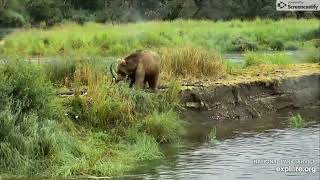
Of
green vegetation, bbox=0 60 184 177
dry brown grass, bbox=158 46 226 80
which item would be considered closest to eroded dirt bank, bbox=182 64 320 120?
dry brown grass, bbox=158 46 226 80

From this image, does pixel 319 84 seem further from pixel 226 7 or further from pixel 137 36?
pixel 226 7

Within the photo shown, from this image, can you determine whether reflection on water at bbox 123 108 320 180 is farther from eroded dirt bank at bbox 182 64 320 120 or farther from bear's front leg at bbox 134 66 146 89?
bear's front leg at bbox 134 66 146 89

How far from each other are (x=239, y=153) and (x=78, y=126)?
272cm

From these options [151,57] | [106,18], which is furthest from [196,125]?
[106,18]

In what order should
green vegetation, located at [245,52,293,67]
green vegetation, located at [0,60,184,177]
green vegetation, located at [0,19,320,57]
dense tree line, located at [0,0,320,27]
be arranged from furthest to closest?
green vegetation, located at [0,19,320,57] → dense tree line, located at [0,0,320,27] → green vegetation, located at [245,52,293,67] → green vegetation, located at [0,60,184,177]

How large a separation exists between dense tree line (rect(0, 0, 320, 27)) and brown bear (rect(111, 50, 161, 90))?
14.6 meters

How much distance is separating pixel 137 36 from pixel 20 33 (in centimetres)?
595

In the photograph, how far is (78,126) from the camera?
37.9 ft

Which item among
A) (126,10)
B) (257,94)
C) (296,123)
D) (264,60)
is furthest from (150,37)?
(296,123)

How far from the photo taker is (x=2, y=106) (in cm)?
1014

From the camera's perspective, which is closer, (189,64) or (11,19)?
(189,64)

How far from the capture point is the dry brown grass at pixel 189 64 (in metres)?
16.7

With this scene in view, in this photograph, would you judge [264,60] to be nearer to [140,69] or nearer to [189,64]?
[189,64]

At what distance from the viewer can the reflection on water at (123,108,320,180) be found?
32.2 ft
